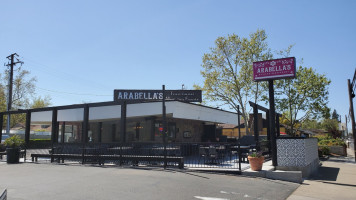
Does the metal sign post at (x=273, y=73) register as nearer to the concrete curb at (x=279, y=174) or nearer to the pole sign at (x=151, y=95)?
the concrete curb at (x=279, y=174)

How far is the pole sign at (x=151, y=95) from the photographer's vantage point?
21984 mm

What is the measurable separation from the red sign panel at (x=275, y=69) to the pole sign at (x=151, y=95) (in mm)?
11022

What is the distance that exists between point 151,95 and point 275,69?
482 inches

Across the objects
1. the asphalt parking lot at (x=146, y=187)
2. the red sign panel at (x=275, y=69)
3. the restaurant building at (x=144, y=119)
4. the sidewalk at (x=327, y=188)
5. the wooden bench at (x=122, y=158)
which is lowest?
the sidewalk at (x=327, y=188)

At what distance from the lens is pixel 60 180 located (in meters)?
9.21

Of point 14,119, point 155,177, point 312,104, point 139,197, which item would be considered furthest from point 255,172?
point 14,119

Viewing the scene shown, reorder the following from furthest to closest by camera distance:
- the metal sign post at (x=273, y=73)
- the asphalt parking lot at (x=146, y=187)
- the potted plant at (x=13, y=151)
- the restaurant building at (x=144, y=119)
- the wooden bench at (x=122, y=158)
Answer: the restaurant building at (x=144, y=119)
the potted plant at (x=13, y=151)
the wooden bench at (x=122, y=158)
the metal sign post at (x=273, y=73)
the asphalt parking lot at (x=146, y=187)

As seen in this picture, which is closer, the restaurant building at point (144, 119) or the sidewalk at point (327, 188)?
the sidewalk at point (327, 188)

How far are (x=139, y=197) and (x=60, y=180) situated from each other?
12.5 ft

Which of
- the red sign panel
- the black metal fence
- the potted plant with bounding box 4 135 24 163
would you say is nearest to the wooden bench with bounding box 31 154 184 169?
the black metal fence

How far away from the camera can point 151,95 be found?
22.0 meters

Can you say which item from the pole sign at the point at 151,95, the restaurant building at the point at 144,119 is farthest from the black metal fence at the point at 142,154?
the pole sign at the point at 151,95

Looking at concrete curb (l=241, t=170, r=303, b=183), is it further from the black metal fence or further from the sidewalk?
the black metal fence

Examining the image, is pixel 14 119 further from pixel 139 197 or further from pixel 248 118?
pixel 139 197
